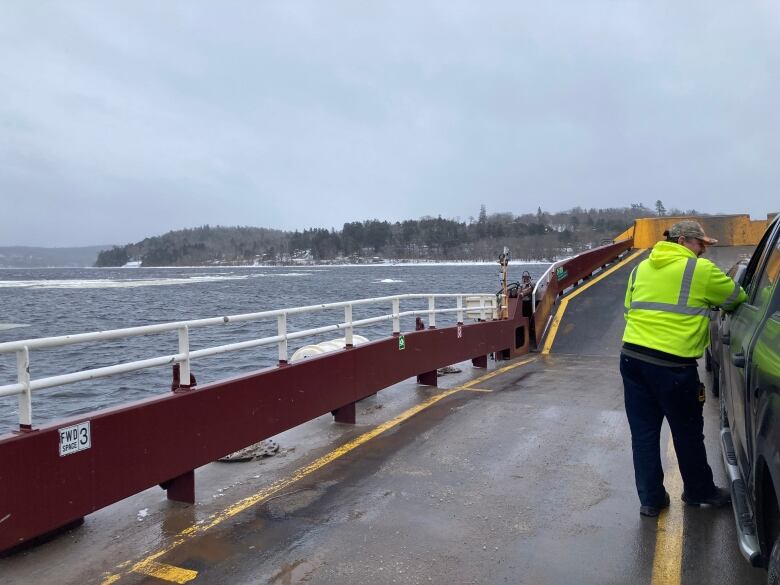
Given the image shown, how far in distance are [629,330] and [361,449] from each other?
10.00 feet

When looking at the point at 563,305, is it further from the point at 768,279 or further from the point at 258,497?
the point at 768,279

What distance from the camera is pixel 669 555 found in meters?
4.19

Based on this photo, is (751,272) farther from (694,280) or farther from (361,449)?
(361,449)

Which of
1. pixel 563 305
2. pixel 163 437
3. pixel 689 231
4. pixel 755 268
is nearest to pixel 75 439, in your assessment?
pixel 163 437

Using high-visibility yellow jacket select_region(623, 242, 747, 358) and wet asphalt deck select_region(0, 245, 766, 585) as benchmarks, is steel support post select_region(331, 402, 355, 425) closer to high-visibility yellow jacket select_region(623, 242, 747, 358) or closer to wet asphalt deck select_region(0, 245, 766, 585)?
wet asphalt deck select_region(0, 245, 766, 585)

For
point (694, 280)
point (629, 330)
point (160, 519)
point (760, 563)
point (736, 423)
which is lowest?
point (160, 519)

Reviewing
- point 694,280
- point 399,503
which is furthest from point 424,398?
point 694,280

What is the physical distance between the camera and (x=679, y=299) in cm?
443

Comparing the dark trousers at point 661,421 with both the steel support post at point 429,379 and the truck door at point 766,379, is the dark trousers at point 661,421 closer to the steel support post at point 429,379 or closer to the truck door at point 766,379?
the truck door at point 766,379

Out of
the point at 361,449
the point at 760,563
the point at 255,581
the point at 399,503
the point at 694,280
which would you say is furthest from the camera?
the point at 361,449

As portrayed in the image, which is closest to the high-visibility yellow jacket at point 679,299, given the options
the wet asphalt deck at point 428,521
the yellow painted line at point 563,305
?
the wet asphalt deck at point 428,521

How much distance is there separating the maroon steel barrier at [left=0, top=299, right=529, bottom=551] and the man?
3.16m

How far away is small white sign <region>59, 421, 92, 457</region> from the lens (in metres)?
4.25

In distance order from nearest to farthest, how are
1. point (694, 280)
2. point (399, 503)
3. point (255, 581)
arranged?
1. point (255, 581)
2. point (694, 280)
3. point (399, 503)
